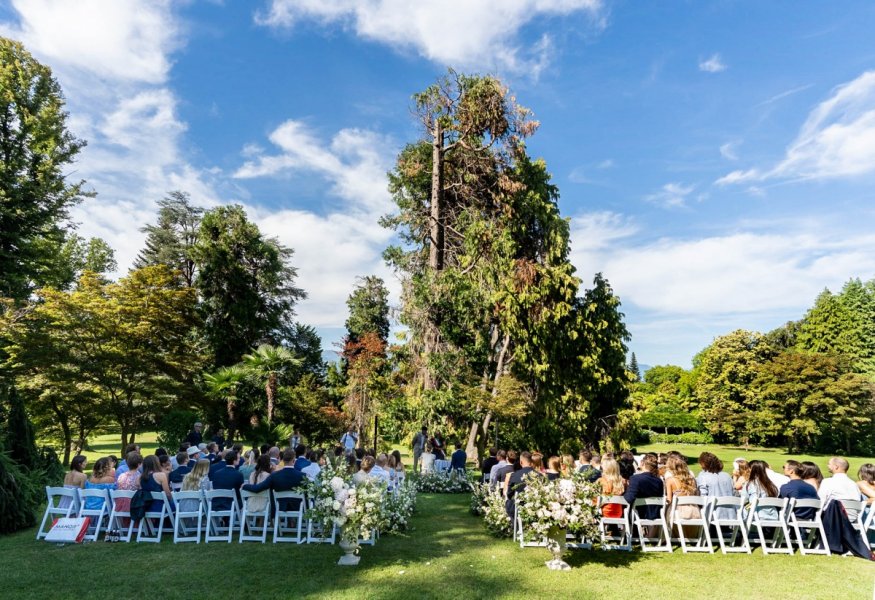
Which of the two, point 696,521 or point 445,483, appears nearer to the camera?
point 696,521

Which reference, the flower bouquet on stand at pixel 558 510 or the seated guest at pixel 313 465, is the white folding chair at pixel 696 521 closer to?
the flower bouquet on stand at pixel 558 510

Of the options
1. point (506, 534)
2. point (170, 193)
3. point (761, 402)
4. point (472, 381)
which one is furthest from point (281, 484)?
point (761, 402)

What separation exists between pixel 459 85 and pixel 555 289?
9.52 m

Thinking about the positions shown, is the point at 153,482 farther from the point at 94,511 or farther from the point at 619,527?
the point at 619,527

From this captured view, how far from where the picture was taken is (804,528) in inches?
316

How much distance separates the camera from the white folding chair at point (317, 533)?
760cm

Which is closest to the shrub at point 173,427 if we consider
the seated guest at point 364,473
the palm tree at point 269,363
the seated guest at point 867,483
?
the palm tree at point 269,363

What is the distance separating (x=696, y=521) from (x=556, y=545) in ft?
8.11

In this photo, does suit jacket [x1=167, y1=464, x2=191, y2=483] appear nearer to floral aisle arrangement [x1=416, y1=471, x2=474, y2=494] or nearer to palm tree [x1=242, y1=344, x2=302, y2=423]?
floral aisle arrangement [x1=416, y1=471, x2=474, y2=494]

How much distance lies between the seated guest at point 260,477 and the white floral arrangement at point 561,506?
403cm

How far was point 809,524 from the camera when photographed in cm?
738

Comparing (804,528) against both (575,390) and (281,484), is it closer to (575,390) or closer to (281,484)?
(281,484)

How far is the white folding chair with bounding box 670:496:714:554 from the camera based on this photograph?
739 cm

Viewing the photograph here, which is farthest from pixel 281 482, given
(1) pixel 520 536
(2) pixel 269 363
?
(2) pixel 269 363
